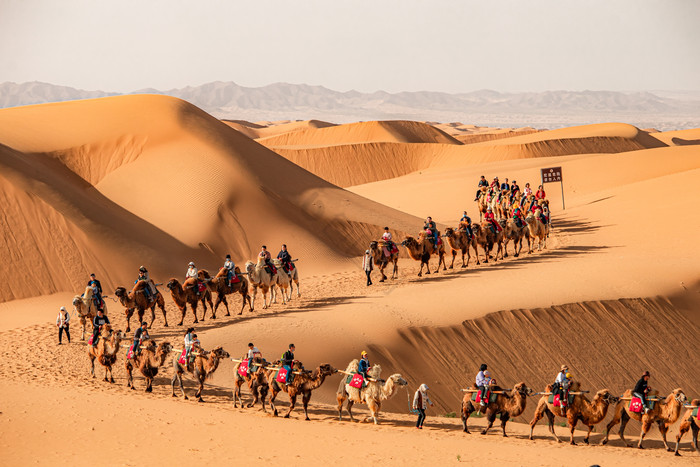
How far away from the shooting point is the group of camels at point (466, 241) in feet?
108

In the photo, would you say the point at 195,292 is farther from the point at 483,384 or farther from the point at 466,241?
the point at 466,241

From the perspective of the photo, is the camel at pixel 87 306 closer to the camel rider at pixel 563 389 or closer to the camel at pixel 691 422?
the camel rider at pixel 563 389

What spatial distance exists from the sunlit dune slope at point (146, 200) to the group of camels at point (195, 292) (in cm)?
819

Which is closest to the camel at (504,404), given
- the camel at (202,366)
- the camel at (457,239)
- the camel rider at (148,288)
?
the camel at (202,366)

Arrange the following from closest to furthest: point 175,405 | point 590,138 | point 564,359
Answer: point 175,405
point 564,359
point 590,138

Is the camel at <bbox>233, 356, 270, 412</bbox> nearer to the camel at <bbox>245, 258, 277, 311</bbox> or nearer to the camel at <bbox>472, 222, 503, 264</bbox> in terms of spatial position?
the camel at <bbox>245, 258, 277, 311</bbox>

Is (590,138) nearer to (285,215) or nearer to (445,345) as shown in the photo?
(285,215)

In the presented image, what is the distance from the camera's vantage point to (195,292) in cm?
2814

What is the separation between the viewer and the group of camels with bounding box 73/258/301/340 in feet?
86.7

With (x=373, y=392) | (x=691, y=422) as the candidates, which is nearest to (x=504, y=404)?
(x=373, y=392)

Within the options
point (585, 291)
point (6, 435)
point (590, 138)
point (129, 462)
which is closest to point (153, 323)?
point (6, 435)

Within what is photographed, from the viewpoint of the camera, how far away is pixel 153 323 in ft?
95.4

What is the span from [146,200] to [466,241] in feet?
57.2

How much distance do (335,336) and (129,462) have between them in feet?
34.2
